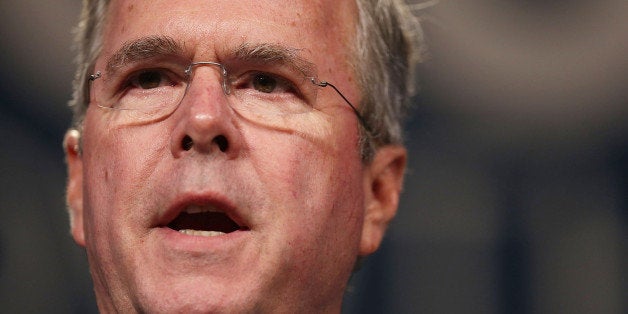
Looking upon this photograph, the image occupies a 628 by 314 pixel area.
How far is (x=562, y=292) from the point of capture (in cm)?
238

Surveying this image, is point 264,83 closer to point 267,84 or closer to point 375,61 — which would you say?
point 267,84

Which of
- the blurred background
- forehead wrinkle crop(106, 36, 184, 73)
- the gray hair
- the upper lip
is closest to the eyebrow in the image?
forehead wrinkle crop(106, 36, 184, 73)

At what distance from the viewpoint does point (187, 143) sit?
1638mm

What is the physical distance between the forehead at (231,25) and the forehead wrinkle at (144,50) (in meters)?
0.01

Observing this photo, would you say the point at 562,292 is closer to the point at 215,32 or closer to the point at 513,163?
the point at 513,163

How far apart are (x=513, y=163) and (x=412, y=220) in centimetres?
36

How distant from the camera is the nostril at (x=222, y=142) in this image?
1.62 m

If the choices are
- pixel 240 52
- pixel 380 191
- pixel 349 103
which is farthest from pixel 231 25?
pixel 380 191

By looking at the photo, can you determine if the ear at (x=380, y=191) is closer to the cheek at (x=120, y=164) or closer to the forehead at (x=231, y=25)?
the forehead at (x=231, y=25)

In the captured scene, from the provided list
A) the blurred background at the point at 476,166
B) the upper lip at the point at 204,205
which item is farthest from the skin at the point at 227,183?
the blurred background at the point at 476,166

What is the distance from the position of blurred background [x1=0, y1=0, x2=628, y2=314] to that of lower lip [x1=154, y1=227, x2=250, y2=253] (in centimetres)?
95

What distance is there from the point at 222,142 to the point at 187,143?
0.24 ft

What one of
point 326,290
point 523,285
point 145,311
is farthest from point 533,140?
point 145,311

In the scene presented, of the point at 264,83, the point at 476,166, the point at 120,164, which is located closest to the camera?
the point at 120,164
